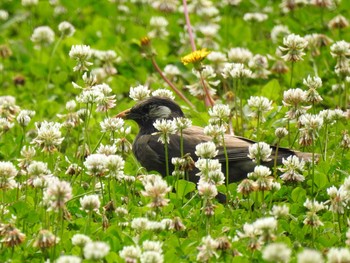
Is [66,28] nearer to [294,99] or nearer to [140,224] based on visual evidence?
[294,99]

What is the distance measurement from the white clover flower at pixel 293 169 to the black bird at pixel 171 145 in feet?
1.90

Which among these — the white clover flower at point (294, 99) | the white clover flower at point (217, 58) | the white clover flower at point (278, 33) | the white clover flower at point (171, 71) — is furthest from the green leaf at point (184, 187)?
the white clover flower at point (278, 33)

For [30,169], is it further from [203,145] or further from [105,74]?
[105,74]

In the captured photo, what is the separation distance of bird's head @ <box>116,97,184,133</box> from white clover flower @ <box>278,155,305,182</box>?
1325 millimetres

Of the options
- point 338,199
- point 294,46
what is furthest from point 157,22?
point 338,199

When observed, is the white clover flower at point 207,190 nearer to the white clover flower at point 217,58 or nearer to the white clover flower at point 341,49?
the white clover flower at point 341,49

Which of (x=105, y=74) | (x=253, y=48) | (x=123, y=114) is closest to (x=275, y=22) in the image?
(x=253, y=48)

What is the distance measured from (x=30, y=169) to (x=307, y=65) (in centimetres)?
458

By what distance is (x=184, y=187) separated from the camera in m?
6.23

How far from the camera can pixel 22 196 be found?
→ 20.8 ft

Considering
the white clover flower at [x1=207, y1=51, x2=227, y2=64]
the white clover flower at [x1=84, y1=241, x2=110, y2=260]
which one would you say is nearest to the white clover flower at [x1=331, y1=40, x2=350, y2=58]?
the white clover flower at [x1=207, y1=51, x2=227, y2=64]

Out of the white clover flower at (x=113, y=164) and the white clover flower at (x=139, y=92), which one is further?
the white clover flower at (x=139, y=92)

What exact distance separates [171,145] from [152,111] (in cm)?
36

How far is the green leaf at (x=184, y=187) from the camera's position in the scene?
245 inches
